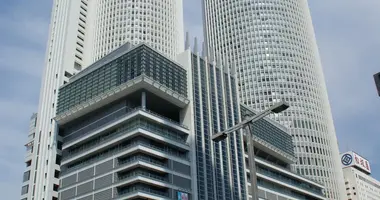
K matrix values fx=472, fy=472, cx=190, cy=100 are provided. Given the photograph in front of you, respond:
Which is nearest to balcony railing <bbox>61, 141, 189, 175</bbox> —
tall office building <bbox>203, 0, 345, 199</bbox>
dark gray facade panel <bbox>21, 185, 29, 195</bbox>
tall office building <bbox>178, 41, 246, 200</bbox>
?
tall office building <bbox>178, 41, 246, 200</bbox>

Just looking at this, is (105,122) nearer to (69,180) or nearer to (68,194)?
(69,180)

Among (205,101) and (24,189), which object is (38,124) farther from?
(205,101)

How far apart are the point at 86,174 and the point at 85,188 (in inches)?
122

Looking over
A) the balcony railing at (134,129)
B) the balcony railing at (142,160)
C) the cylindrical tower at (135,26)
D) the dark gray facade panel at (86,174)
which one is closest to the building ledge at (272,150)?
the balcony railing at (134,129)

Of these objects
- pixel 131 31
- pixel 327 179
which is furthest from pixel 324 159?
pixel 131 31

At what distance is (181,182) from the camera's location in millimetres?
96875

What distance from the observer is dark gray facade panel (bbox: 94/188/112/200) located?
9462 cm

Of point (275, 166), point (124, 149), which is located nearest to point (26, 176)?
point (124, 149)

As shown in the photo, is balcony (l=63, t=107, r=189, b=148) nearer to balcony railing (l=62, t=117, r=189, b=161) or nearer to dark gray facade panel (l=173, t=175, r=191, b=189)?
balcony railing (l=62, t=117, r=189, b=161)

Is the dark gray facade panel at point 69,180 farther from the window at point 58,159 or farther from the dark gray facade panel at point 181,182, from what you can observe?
the dark gray facade panel at point 181,182

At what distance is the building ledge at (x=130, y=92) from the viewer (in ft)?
328

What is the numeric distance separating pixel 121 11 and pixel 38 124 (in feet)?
199

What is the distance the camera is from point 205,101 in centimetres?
10956

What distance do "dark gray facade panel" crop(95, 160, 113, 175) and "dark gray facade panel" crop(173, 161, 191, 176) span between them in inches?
517
